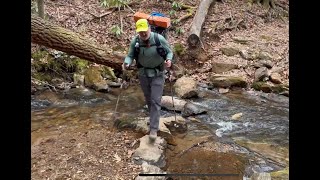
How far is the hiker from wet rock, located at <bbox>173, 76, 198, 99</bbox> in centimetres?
344

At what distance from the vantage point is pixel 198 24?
1390 centimetres

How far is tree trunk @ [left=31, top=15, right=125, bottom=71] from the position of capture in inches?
315

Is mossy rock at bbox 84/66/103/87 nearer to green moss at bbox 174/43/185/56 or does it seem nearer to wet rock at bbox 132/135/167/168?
green moss at bbox 174/43/185/56

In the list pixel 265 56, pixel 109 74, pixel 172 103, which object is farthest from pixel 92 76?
pixel 265 56

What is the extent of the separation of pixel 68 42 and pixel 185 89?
3.52m

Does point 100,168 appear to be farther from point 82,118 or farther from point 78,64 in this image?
point 78,64

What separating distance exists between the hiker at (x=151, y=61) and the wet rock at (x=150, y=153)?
0.14 meters

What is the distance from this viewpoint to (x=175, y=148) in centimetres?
645

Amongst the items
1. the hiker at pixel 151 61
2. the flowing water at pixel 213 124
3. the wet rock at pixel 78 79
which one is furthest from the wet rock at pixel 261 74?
the hiker at pixel 151 61

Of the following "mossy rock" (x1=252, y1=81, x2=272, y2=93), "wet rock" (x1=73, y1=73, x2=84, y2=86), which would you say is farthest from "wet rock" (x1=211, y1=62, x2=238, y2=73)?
"wet rock" (x1=73, y1=73, x2=84, y2=86)

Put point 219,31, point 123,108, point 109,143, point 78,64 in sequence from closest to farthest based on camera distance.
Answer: point 109,143
point 123,108
point 78,64
point 219,31

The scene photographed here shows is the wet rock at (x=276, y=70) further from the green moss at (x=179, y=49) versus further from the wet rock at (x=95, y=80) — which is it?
the wet rock at (x=95, y=80)
